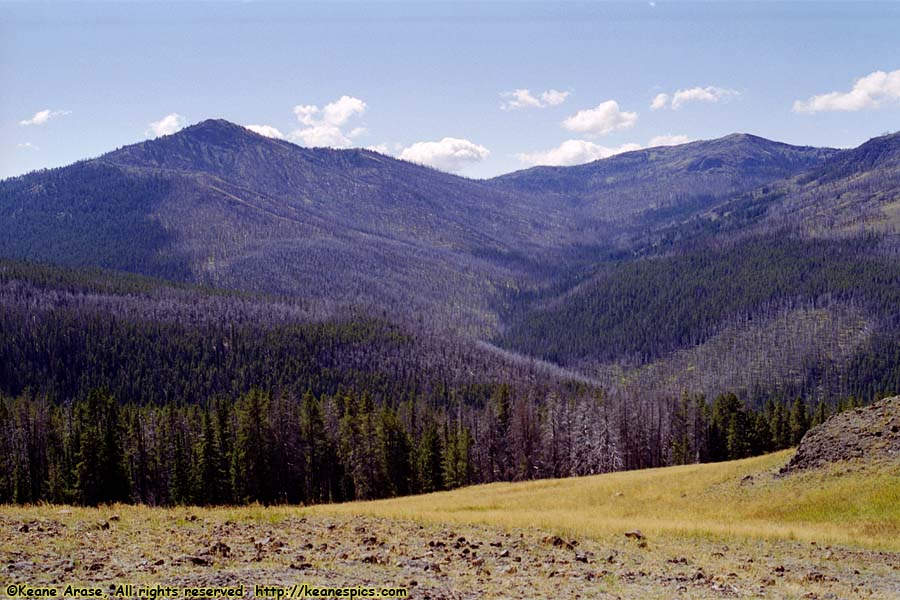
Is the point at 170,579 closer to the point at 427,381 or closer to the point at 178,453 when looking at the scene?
the point at 178,453

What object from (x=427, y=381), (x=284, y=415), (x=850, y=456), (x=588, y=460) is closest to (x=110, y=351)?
(x=427, y=381)

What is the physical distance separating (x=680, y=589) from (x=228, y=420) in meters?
63.6

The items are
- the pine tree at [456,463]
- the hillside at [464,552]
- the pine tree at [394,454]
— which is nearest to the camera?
the hillside at [464,552]

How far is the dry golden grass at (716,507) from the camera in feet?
85.7

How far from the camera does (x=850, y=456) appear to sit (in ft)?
121

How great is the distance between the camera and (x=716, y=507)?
121 feet

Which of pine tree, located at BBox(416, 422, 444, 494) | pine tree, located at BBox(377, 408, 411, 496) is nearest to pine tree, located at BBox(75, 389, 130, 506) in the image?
pine tree, located at BBox(377, 408, 411, 496)

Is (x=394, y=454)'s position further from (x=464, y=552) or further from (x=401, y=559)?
(x=401, y=559)

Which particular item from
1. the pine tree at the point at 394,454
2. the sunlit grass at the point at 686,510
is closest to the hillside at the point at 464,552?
the sunlit grass at the point at 686,510

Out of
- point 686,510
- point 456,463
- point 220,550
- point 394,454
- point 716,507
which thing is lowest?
point 456,463

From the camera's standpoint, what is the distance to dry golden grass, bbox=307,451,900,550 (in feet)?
85.7

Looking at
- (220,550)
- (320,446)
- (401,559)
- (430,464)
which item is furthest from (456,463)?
(220,550)

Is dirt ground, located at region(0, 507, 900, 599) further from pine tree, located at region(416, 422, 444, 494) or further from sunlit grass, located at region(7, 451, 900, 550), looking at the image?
pine tree, located at region(416, 422, 444, 494)

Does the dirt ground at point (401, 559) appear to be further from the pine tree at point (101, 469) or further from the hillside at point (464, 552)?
the pine tree at point (101, 469)
